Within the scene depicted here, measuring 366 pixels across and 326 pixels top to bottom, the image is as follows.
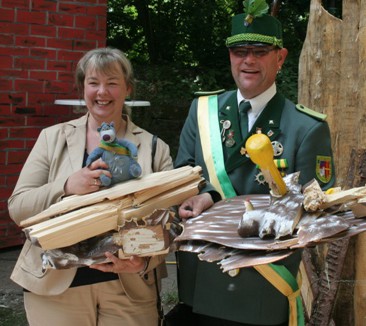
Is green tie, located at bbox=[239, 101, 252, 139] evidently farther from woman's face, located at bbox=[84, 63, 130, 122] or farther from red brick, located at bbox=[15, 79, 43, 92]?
red brick, located at bbox=[15, 79, 43, 92]

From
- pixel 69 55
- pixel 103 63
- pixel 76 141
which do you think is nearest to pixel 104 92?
pixel 103 63

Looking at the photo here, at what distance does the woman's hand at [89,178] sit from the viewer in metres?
2.44

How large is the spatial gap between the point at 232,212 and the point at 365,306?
1.82 meters

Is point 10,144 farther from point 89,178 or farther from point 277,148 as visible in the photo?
point 277,148

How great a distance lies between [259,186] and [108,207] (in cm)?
63

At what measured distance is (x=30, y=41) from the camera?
18.9ft

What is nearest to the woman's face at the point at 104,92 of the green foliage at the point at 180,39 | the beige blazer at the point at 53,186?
the beige blazer at the point at 53,186

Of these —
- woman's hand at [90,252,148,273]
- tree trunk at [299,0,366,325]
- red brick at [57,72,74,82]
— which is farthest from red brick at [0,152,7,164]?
woman's hand at [90,252,148,273]

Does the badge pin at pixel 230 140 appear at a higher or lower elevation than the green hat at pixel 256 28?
lower

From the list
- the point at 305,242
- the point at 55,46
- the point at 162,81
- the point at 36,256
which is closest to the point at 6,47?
the point at 55,46

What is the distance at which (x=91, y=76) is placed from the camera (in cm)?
271

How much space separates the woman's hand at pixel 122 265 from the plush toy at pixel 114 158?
10.8 inches

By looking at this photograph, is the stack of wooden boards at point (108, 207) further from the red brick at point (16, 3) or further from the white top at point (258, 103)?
the red brick at point (16, 3)

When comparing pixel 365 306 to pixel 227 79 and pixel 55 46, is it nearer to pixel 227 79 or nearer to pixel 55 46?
pixel 55 46
